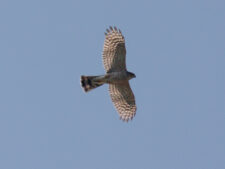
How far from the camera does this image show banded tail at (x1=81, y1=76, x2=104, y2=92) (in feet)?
108

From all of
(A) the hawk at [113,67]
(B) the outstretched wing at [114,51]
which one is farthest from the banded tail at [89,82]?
(B) the outstretched wing at [114,51]

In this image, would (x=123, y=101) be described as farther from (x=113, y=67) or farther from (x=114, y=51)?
(x=114, y=51)

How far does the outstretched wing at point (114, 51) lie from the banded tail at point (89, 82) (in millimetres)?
531

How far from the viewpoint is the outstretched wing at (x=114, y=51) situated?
32.6 m

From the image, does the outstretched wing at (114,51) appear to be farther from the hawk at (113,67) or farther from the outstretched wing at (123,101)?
the outstretched wing at (123,101)

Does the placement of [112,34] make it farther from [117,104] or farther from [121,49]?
[117,104]

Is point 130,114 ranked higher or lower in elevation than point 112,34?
lower

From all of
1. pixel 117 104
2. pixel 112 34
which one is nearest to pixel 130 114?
pixel 117 104

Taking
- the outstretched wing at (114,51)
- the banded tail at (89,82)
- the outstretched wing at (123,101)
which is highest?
the outstretched wing at (114,51)

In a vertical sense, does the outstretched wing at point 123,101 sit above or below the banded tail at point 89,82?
below

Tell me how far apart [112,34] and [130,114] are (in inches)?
124

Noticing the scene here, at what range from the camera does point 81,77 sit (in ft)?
108

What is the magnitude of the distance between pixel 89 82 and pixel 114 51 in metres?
1.48

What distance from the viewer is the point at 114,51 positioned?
32.6 meters
